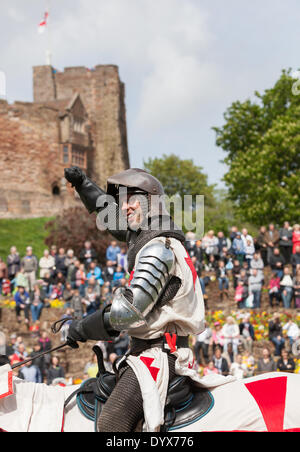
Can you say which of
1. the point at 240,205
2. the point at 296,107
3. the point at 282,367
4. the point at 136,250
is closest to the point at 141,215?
the point at 136,250

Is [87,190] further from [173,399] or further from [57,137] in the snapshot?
[57,137]

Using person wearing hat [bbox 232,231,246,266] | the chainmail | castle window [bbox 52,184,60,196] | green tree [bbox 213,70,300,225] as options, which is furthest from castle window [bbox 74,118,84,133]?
the chainmail

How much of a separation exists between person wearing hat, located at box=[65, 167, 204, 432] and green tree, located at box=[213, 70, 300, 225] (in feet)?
84.7

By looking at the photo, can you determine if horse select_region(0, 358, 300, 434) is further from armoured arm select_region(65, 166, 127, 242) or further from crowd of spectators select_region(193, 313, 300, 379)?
crowd of spectators select_region(193, 313, 300, 379)

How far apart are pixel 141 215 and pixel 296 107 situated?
30.7 metres

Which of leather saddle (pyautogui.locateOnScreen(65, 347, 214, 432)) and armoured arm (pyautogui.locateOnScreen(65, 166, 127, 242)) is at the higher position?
armoured arm (pyautogui.locateOnScreen(65, 166, 127, 242))

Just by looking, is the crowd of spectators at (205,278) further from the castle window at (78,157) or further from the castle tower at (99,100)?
the castle tower at (99,100)

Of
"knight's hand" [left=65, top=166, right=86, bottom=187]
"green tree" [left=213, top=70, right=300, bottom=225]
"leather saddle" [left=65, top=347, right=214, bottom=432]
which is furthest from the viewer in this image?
"green tree" [left=213, top=70, right=300, bottom=225]

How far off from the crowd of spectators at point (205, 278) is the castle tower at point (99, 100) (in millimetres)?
34465

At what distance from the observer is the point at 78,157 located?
53031 millimetres

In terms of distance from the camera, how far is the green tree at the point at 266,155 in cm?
3094

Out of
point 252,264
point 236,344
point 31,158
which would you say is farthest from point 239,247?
point 31,158

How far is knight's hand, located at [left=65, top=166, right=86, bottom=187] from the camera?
211 inches

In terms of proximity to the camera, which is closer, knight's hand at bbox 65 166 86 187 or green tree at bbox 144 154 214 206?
knight's hand at bbox 65 166 86 187
